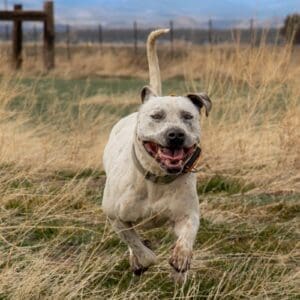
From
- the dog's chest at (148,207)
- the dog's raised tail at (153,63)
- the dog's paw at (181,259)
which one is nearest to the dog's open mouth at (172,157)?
the dog's chest at (148,207)

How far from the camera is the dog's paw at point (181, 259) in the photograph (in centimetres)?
431

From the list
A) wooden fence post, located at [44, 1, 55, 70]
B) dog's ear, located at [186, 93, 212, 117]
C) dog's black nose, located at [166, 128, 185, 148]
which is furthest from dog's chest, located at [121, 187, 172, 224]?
wooden fence post, located at [44, 1, 55, 70]

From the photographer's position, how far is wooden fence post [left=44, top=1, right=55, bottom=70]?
23.1 meters

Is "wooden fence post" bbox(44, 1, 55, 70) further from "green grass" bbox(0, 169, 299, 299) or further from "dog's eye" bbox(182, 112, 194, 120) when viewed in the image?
"dog's eye" bbox(182, 112, 194, 120)

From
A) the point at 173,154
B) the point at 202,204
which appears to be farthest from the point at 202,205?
the point at 173,154

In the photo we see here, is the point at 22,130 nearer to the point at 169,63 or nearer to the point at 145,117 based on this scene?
the point at 145,117

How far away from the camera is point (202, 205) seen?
6.74 m

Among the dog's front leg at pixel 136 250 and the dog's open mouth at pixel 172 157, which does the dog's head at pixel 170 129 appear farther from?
the dog's front leg at pixel 136 250

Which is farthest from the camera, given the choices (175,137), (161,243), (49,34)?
(49,34)

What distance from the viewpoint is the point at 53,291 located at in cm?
422

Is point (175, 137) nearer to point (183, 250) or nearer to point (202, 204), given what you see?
point (183, 250)

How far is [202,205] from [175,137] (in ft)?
8.50

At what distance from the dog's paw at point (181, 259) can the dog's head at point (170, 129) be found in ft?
1.35

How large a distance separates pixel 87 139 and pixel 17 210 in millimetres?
3172
